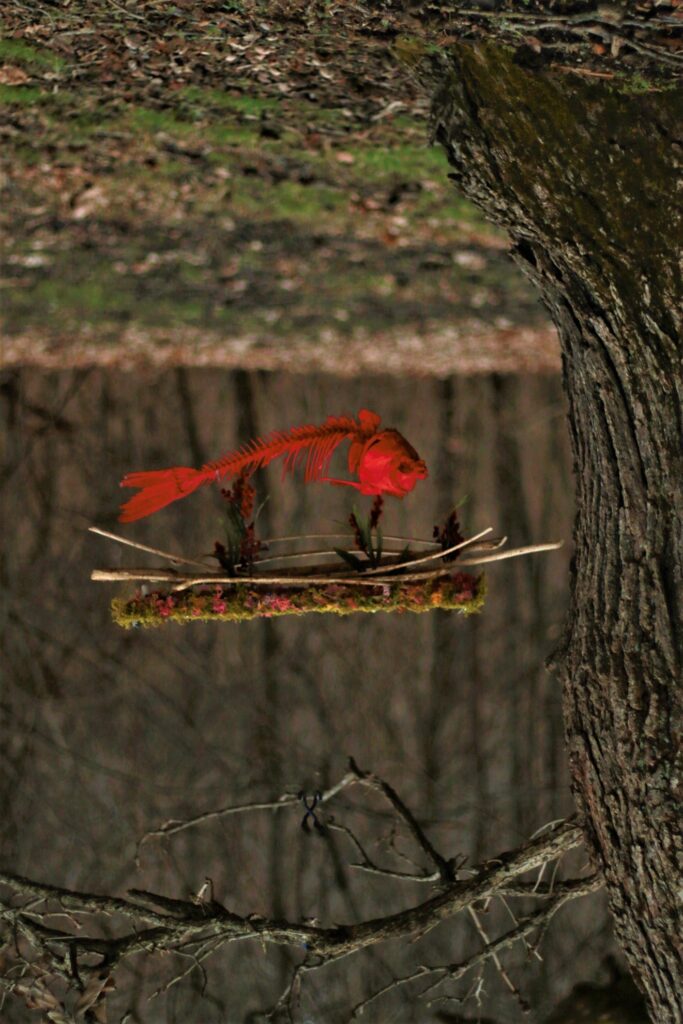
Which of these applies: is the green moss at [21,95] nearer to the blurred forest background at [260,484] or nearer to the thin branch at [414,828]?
the blurred forest background at [260,484]

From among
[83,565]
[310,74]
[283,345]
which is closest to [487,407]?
[283,345]

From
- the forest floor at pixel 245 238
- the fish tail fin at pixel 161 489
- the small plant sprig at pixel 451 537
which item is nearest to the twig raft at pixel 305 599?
the small plant sprig at pixel 451 537

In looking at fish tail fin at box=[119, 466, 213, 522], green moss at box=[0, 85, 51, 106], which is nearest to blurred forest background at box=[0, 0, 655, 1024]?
green moss at box=[0, 85, 51, 106]

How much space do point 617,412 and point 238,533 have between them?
0.96 meters

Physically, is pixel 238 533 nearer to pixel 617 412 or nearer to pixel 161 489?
pixel 161 489

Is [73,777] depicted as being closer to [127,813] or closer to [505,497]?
[127,813]

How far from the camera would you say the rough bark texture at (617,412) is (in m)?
2.17

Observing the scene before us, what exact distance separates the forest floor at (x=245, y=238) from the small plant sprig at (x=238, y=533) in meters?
1.70

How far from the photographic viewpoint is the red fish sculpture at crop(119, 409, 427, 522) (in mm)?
2508

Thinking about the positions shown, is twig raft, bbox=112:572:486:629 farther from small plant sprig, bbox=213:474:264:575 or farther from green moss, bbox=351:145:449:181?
green moss, bbox=351:145:449:181

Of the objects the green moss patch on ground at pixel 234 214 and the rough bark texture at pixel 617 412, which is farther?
the green moss patch on ground at pixel 234 214

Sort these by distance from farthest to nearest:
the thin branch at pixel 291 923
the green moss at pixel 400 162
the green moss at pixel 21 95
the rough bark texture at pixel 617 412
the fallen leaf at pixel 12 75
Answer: the green moss at pixel 400 162 < the green moss at pixel 21 95 < the fallen leaf at pixel 12 75 < the thin branch at pixel 291 923 < the rough bark texture at pixel 617 412

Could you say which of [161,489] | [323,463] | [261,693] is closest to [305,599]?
[323,463]

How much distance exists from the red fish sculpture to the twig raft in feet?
0.77
